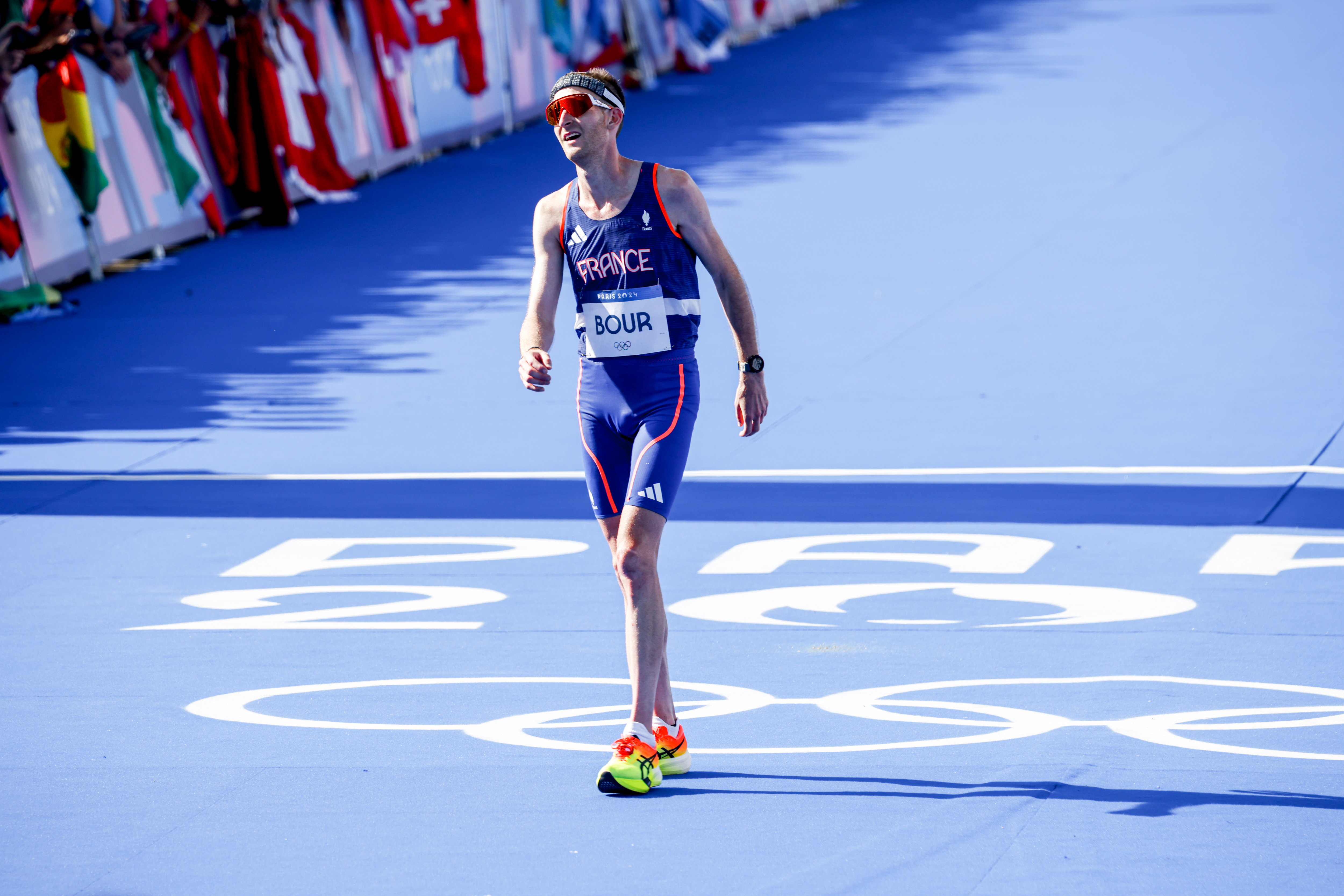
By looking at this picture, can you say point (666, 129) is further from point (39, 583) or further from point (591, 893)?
point (591, 893)

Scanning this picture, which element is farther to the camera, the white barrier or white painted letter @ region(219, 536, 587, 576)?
the white barrier

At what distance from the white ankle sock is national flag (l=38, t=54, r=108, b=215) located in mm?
10686

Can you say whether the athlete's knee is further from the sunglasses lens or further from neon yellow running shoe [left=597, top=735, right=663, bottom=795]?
the sunglasses lens

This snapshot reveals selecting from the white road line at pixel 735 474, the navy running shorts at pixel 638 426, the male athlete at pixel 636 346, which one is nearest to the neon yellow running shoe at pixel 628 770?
the male athlete at pixel 636 346

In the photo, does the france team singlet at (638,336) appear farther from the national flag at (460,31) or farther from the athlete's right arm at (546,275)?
the national flag at (460,31)

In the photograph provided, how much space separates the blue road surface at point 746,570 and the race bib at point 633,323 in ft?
4.12

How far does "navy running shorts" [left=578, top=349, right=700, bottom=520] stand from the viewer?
20.3 ft

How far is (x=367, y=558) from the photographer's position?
8.98m

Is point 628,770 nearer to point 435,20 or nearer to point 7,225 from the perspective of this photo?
point 7,225

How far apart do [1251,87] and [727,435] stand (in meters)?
14.4

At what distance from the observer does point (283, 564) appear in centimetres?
893

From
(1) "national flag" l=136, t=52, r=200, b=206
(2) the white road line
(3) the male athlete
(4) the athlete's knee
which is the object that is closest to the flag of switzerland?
(1) "national flag" l=136, t=52, r=200, b=206

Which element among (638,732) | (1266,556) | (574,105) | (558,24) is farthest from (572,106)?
(558,24)

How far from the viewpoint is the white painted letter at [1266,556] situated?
27.4 feet
